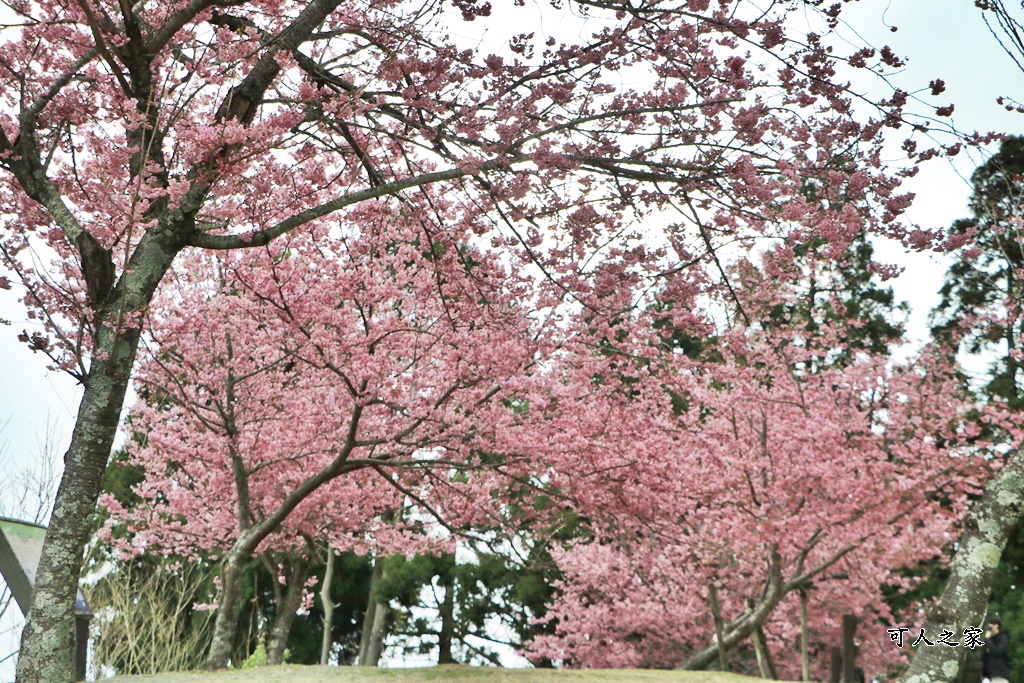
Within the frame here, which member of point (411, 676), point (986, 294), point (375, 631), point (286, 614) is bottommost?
point (411, 676)

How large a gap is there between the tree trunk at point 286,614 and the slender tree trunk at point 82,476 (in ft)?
31.8

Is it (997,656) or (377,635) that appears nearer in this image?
(997,656)

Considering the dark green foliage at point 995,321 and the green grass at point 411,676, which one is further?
the dark green foliage at point 995,321

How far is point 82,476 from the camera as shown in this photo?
19.4 ft

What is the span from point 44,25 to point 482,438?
15.3ft

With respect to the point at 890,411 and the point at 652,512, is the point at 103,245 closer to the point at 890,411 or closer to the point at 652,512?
the point at 652,512

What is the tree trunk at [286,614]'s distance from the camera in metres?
15.8

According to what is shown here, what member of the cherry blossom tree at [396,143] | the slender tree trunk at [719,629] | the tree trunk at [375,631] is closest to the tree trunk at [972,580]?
the cherry blossom tree at [396,143]

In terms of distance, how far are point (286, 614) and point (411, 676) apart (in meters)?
9.34

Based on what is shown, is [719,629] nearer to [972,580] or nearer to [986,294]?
[972,580]

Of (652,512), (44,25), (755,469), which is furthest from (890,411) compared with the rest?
(44,25)

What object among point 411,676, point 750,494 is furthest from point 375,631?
point 411,676

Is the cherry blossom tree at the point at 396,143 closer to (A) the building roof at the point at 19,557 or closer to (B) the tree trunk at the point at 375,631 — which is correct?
(A) the building roof at the point at 19,557

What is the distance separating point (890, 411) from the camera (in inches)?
552
